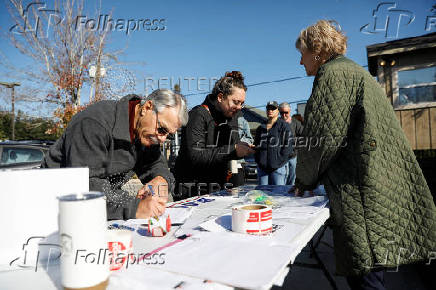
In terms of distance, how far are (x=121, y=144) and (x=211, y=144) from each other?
3.06 ft

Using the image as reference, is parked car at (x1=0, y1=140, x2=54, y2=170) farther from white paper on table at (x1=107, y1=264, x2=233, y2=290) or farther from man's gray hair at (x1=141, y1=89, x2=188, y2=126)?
white paper on table at (x1=107, y1=264, x2=233, y2=290)

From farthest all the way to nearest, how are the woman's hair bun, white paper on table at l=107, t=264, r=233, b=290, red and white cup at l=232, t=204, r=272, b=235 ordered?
the woman's hair bun → red and white cup at l=232, t=204, r=272, b=235 → white paper on table at l=107, t=264, r=233, b=290

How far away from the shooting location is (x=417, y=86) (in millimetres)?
7594

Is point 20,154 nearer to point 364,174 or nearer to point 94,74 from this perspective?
point 94,74

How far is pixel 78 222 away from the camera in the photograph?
0.57 m

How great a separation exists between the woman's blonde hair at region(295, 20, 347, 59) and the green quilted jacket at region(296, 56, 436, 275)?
0.73 ft

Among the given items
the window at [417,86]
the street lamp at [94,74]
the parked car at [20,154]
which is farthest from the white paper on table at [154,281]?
the street lamp at [94,74]

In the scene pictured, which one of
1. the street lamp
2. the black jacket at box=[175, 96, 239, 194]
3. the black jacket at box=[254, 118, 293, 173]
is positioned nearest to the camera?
the black jacket at box=[175, 96, 239, 194]

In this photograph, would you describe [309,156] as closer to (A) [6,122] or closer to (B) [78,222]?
(B) [78,222]

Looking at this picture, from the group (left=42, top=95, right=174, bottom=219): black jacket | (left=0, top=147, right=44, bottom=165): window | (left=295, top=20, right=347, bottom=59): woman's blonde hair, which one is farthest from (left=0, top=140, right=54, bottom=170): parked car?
(left=295, top=20, right=347, bottom=59): woman's blonde hair

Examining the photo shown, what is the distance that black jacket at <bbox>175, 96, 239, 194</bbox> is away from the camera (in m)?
2.21

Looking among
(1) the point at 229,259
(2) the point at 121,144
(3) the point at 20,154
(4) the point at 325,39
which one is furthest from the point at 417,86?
(3) the point at 20,154

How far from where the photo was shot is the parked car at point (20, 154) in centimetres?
514

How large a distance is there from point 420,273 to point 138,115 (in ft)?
9.81
